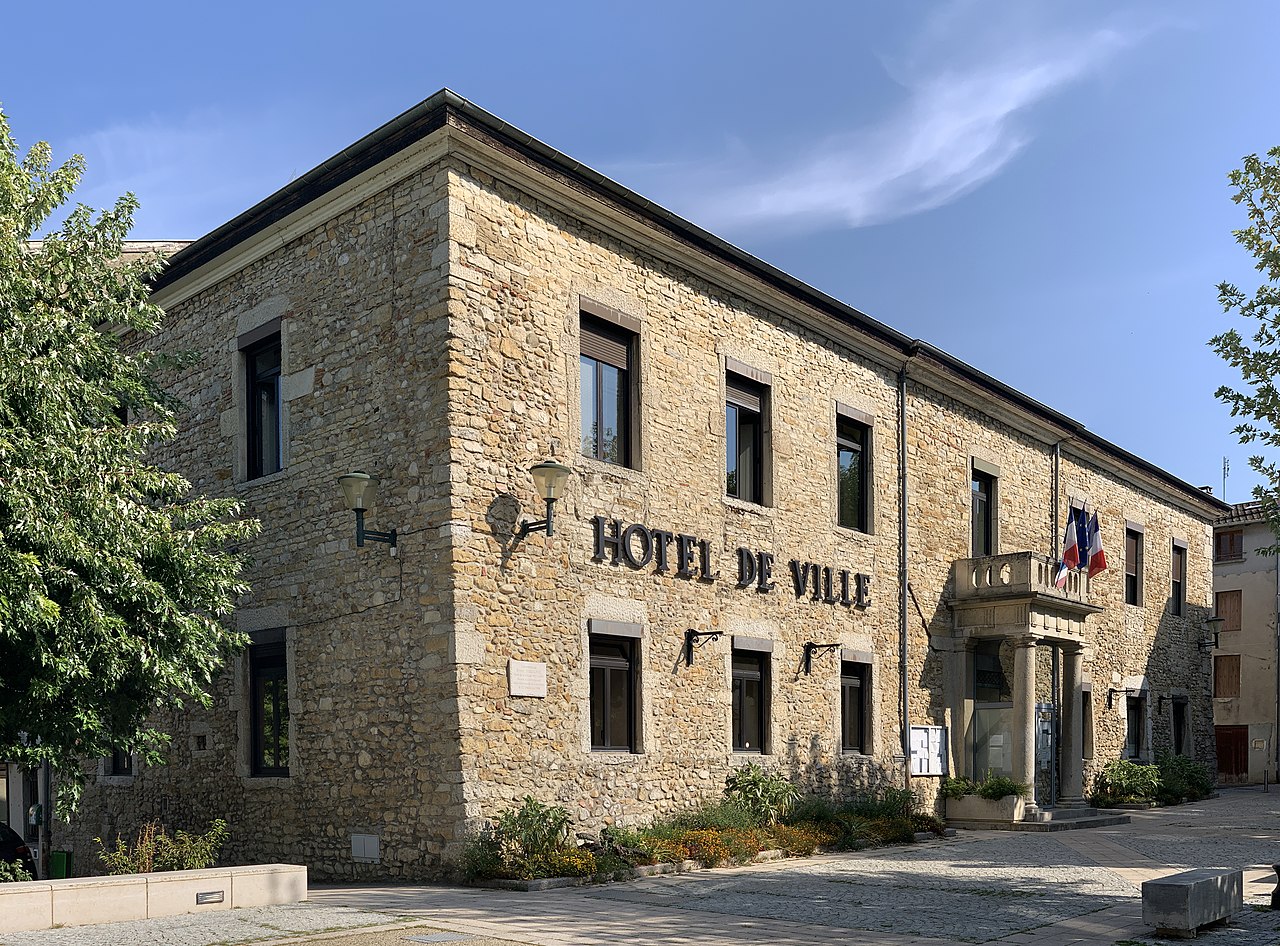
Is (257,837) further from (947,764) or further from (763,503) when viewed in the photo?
(947,764)

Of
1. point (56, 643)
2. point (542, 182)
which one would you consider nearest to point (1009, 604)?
point (542, 182)

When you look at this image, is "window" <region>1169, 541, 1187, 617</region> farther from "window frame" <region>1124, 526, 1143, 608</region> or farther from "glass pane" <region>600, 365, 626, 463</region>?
"glass pane" <region>600, 365, 626, 463</region>

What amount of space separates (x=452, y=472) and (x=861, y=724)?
838 centimetres

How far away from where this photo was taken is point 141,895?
9742 mm

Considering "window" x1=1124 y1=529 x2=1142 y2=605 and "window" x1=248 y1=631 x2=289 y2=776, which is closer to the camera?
"window" x1=248 y1=631 x2=289 y2=776

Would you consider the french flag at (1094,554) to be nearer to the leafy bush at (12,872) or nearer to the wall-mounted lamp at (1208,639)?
the wall-mounted lamp at (1208,639)

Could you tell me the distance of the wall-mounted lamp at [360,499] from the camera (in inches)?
487

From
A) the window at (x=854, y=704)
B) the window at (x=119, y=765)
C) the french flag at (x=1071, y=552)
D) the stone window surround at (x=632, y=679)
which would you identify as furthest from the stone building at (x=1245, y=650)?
the window at (x=119, y=765)

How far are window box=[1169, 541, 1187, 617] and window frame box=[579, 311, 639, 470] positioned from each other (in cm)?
1804

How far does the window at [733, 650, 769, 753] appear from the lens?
15.5 m

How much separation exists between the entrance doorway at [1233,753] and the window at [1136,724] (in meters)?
12.3

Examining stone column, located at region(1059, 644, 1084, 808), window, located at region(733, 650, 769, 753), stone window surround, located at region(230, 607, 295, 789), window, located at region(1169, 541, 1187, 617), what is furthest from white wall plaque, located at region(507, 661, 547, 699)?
window, located at region(1169, 541, 1187, 617)

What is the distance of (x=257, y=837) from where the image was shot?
13.8 metres

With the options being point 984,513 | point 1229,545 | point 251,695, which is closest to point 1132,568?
point 984,513
